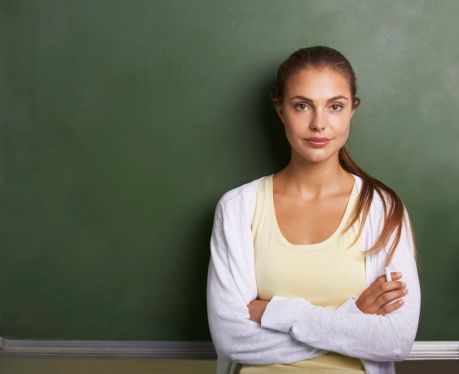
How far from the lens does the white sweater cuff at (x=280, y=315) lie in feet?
4.36

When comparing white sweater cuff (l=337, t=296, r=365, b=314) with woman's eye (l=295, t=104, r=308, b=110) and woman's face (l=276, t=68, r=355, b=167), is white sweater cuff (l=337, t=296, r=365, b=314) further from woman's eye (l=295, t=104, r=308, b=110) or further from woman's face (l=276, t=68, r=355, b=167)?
woman's eye (l=295, t=104, r=308, b=110)

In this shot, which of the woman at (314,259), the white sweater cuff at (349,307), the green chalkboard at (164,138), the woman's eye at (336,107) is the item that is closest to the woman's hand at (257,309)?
the woman at (314,259)

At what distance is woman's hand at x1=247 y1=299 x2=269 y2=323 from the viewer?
1.39 metres

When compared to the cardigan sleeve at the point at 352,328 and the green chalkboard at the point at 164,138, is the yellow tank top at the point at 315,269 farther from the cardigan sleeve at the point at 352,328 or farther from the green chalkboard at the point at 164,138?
the green chalkboard at the point at 164,138

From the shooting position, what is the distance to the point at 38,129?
1.74 meters

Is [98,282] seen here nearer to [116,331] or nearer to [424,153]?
[116,331]

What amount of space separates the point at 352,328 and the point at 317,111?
0.54m

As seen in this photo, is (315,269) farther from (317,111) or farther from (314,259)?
(317,111)

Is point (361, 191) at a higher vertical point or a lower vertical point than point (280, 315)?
higher

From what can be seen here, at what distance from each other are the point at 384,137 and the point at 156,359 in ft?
3.40

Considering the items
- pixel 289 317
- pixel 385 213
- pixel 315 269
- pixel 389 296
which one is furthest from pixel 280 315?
pixel 385 213

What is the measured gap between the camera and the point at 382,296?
134cm

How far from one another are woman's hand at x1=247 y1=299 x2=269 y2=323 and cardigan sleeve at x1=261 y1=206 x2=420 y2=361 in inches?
1.5

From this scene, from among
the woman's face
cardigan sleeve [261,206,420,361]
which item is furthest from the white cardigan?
the woman's face
